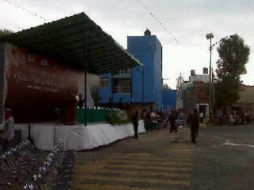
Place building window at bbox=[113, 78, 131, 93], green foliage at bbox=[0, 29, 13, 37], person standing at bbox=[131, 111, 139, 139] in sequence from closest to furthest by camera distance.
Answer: green foliage at bbox=[0, 29, 13, 37] < person standing at bbox=[131, 111, 139, 139] < building window at bbox=[113, 78, 131, 93]

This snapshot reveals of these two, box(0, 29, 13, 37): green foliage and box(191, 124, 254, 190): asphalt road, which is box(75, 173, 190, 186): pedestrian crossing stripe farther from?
box(0, 29, 13, 37): green foliage

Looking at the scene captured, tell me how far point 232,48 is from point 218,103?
7.48 metres

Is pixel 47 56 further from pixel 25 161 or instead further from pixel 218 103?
pixel 218 103

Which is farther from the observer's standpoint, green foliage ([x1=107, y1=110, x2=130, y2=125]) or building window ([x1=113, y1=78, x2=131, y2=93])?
building window ([x1=113, y1=78, x2=131, y2=93])

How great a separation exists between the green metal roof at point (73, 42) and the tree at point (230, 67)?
36.9 m

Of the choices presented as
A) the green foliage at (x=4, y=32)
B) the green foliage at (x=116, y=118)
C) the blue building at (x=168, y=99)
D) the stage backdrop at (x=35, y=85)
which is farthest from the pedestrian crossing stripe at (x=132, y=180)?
the blue building at (x=168, y=99)

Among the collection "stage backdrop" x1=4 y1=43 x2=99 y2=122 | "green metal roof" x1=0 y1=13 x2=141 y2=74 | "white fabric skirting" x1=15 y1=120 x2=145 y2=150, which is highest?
"green metal roof" x1=0 y1=13 x2=141 y2=74

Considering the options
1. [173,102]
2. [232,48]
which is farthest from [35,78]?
[232,48]

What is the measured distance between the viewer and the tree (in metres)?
68.2

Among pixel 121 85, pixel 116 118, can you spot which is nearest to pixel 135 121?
pixel 116 118

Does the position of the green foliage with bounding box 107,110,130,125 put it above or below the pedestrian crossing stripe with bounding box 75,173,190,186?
above

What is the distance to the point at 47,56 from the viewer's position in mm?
27469

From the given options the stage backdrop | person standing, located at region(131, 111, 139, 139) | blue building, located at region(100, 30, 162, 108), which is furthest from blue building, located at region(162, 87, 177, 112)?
person standing, located at region(131, 111, 139, 139)

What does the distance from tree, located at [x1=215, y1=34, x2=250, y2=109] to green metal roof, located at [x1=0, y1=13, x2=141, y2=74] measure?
1454 inches
